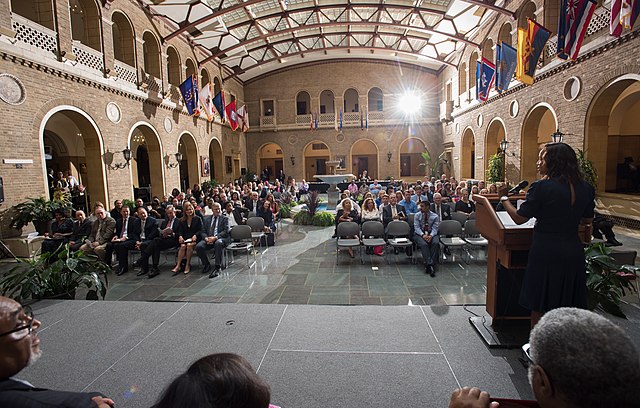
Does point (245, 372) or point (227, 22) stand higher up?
point (227, 22)

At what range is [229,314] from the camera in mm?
3773

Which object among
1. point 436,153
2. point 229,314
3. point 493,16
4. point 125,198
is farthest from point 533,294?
point 436,153

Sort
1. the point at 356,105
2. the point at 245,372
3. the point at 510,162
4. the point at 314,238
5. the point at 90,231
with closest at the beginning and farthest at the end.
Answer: the point at 245,372
the point at 90,231
the point at 314,238
the point at 510,162
the point at 356,105

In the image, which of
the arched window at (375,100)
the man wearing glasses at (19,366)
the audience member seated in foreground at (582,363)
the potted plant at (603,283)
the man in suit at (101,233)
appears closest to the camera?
the audience member seated in foreground at (582,363)

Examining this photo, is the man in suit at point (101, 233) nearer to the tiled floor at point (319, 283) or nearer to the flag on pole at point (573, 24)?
the tiled floor at point (319, 283)

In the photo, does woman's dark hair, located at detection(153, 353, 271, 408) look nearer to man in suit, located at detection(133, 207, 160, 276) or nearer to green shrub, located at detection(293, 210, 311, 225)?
man in suit, located at detection(133, 207, 160, 276)

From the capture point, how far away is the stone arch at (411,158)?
1069 inches

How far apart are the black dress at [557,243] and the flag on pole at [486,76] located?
43.0 feet

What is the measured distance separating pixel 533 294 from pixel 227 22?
18623 mm

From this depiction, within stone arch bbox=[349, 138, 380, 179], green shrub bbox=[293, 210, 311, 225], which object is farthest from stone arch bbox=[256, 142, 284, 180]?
green shrub bbox=[293, 210, 311, 225]

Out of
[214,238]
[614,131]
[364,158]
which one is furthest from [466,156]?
[214,238]

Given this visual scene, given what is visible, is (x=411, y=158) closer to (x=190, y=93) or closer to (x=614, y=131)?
(x=614, y=131)

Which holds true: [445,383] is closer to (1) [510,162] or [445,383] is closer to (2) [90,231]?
(2) [90,231]

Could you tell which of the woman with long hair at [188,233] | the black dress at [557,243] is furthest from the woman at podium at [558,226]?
the woman with long hair at [188,233]
